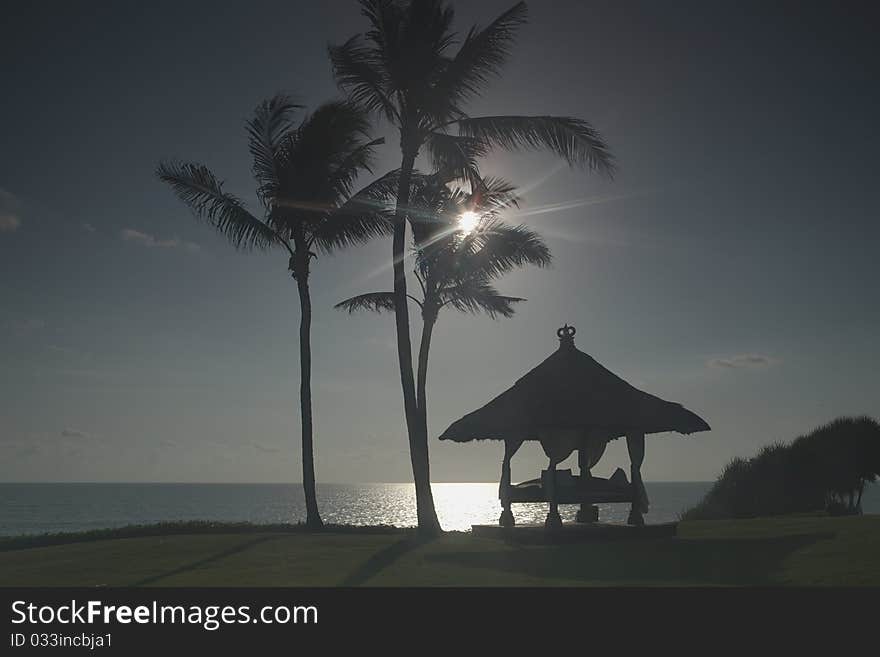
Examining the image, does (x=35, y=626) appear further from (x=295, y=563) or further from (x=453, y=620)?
(x=295, y=563)

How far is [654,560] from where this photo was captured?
13133mm

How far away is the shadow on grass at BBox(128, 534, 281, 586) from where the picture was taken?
1226cm

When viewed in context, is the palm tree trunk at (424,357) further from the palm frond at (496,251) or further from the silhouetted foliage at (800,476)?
the silhouetted foliage at (800,476)

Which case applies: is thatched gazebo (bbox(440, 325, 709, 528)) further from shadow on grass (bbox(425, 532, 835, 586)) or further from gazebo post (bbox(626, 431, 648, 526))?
shadow on grass (bbox(425, 532, 835, 586))

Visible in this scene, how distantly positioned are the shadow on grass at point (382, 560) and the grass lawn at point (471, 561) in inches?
0.7

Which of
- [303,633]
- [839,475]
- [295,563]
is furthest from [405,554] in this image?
[839,475]

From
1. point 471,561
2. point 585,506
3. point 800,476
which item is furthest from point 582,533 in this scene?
point 800,476

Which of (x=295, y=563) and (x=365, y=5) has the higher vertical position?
(x=365, y=5)

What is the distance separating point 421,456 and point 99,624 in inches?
481

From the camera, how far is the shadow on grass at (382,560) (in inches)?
467

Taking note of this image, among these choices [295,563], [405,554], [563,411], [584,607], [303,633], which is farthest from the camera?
[563,411]

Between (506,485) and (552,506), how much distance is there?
4.94 ft

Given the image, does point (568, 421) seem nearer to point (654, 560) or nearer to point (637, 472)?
point (637, 472)

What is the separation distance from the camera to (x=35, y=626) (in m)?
8.54
